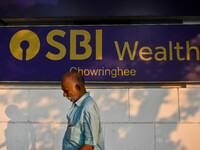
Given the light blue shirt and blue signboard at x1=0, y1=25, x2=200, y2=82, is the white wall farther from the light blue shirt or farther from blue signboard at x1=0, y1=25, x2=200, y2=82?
the light blue shirt

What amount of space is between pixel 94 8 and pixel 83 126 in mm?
3329

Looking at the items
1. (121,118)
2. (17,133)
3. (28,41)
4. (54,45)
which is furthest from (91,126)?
(28,41)

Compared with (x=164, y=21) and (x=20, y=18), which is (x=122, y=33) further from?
(x=20, y=18)

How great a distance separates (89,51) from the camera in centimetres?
448

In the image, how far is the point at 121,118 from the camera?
4.36m

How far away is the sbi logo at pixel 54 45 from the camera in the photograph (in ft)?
14.7

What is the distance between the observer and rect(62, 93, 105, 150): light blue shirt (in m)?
1.82

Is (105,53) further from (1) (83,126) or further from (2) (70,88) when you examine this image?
(1) (83,126)

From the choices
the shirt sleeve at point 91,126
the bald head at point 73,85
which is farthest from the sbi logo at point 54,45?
the shirt sleeve at point 91,126

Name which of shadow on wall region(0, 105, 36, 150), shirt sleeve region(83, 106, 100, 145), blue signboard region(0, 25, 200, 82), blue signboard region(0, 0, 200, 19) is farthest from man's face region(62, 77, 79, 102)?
blue signboard region(0, 0, 200, 19)

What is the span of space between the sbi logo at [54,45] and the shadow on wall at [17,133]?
3.65ft

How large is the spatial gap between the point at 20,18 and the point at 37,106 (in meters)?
1.90

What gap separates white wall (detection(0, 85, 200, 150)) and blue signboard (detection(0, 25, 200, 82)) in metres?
0.31

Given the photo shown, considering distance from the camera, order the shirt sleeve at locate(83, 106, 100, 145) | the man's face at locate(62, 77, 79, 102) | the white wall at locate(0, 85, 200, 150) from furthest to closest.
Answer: the white wall at locate(0, 85, 200, 150) < the man's face at locate(62, 77, 79, 102) < the shirt sleeve at locate(83, 106, 100, 145)
